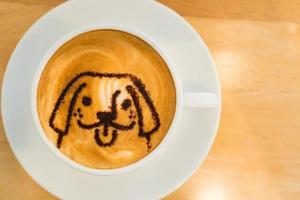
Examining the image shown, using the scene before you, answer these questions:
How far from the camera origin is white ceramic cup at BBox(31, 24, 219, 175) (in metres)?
A: 0.88

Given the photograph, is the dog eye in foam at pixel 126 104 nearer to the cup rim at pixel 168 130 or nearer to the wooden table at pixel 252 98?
the cup rim at pixel 168 130

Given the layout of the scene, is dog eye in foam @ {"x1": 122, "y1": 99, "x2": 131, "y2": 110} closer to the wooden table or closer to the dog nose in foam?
the dog nose in foam

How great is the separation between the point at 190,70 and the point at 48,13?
29 cm

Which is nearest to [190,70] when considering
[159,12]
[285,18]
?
[159,12]

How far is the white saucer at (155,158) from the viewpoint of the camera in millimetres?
938

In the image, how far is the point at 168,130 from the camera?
2.99 ft

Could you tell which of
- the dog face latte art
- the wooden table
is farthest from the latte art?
the wooden table

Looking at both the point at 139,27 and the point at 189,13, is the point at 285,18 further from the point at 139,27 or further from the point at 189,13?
the point at 139,27

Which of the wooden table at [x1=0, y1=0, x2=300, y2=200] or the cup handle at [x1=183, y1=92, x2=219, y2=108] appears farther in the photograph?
the wooden table at [x1=0, y1=0, x2=300, y2=200]

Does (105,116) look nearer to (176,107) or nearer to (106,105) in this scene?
(106,105)

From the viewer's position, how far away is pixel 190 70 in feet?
3.17

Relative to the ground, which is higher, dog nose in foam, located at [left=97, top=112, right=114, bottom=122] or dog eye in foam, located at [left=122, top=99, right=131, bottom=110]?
dog eye in foam, located at [left=122, top=99, right=131, bottom=110]

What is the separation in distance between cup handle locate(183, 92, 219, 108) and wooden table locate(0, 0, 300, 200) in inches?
5.1

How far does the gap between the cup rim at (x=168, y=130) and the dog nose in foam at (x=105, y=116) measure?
91 millimetres
